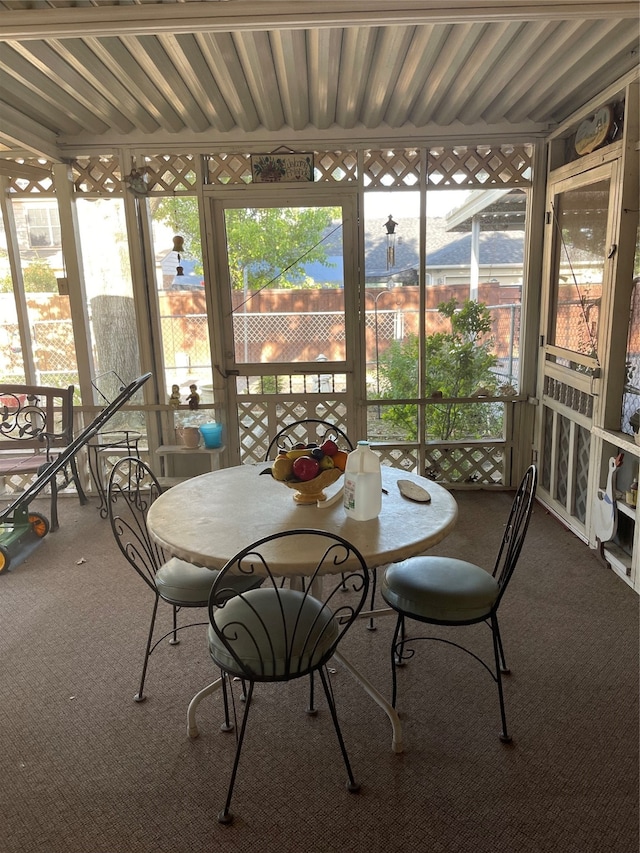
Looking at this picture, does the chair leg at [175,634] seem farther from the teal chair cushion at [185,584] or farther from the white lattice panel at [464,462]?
the white lattice panel at [464,462]

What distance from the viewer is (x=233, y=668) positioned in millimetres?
1593

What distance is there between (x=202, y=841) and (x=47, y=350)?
3590 mm

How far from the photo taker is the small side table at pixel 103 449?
4.11 meters

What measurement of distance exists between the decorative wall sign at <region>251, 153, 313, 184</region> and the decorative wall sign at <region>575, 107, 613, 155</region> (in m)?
1.67

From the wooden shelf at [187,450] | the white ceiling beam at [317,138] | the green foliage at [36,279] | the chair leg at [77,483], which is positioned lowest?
the chair leg at [77,483]

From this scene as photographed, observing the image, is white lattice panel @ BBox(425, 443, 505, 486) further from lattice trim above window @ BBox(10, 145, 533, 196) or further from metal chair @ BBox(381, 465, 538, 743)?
metal chair @ BBox(381, 465, 538, 743)

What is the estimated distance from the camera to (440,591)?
187 centimetres

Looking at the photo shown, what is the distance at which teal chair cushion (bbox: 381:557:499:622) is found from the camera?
6.00ft

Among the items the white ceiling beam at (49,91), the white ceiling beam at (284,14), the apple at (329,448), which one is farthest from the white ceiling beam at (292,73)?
the apple at (329,448)

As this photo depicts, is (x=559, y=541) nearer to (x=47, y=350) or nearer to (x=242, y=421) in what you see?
(x=242, y=421)

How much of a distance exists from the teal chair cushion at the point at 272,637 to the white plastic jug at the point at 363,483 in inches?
13.5

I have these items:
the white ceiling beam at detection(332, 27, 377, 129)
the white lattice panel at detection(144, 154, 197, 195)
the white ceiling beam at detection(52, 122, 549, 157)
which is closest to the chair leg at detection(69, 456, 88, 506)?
the white lattice panel at detection(144, 154, 197, 195)

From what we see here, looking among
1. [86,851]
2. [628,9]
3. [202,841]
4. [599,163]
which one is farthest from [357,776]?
[599,163]

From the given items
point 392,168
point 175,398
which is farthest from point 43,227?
point 392,168
